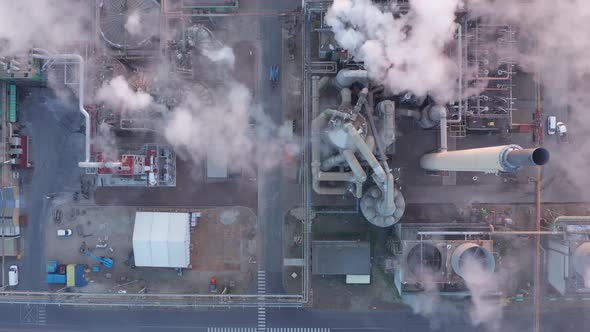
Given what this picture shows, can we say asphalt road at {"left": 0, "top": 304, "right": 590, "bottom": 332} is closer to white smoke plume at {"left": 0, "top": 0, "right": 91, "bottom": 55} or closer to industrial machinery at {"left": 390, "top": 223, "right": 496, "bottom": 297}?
industrial machinery at {"left": 390, "top": 223, "right": 496, "bottom": 297}

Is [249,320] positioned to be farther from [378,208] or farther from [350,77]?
[350,77]

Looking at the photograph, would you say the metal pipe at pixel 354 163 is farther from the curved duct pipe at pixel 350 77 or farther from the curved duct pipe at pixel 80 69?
the curved duct pipe at pixel 80 69

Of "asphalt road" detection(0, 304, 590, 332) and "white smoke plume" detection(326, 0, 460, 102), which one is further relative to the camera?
"asphalt road" detection(0, 304, 590, 332)

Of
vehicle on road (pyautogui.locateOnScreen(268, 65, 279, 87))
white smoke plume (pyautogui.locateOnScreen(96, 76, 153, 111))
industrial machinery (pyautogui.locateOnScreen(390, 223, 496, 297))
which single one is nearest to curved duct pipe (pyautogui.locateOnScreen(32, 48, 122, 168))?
white smoke plume (pyautogui.locateOnScreen(96, 76, 153, 111))

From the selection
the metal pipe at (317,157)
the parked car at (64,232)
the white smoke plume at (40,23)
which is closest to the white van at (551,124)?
the metal pipe at (317,157)

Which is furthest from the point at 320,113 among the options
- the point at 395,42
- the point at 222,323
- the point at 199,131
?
the point at 222,323

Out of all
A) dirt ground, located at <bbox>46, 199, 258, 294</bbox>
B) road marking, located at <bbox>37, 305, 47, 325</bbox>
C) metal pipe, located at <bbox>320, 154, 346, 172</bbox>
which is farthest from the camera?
road marking, located at <bbox>37, 305, 47, 325</bbox>
